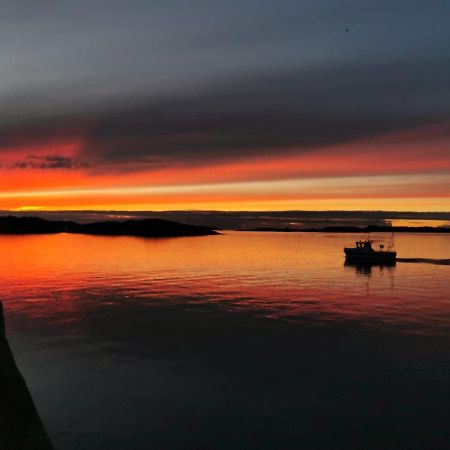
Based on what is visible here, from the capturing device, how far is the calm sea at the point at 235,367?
59.9ft

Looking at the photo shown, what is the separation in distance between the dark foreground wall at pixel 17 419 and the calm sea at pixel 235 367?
492 centimetres

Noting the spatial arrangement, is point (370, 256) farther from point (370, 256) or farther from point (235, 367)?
point (235, 367)

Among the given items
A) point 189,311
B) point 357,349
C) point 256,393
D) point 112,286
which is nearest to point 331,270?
point 112,286

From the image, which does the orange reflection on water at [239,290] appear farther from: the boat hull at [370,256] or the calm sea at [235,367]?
the boat hull at [370,256]

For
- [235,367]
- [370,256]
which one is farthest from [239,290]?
[370,256]

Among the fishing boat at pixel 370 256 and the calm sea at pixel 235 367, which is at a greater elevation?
the fishing boat at pixel 370 256

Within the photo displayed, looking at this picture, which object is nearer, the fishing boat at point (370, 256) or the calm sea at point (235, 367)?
the calm sea at point (235, 367)

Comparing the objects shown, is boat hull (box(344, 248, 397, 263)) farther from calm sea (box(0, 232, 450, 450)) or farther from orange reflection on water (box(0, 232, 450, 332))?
calm sea (box(0, 232, 450, 450))

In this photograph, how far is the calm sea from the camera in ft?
59.9

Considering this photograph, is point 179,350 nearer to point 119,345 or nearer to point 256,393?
point 119,345

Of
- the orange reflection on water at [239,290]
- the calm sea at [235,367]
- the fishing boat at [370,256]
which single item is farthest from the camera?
the fishing boat at [370,256]

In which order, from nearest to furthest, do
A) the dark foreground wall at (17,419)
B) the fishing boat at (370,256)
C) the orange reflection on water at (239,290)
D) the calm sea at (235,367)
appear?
the dark foreground wall at (17,419) < the calm sea at (235,367) < the orange reflection on water at (239,290) < the fishing boat at (370,256)

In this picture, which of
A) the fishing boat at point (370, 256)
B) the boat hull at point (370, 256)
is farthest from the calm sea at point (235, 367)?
the boat hull at point (370, 256)

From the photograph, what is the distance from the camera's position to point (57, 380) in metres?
24.1
